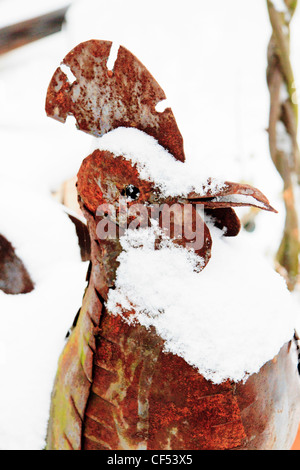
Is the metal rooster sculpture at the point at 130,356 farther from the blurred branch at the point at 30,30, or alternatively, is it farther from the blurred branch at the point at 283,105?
the blurred branch at the point at 30,30

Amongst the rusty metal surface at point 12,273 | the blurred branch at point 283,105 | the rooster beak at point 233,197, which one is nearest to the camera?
the rooster beak at point 233,197

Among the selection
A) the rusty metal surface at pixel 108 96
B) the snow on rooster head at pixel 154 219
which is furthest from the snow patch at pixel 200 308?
the rusty metal surface at pixel 108 96

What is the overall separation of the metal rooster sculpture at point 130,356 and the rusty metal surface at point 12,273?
35 cm

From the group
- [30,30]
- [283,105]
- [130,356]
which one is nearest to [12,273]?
[130,356]

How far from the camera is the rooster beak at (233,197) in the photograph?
49cm

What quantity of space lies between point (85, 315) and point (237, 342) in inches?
8.1

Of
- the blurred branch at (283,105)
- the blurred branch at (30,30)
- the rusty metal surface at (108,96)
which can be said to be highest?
the blurred branch at (30,30)

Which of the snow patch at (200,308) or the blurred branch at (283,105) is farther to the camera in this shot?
the blurred branch at (283,105)

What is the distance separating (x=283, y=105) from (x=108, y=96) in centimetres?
120

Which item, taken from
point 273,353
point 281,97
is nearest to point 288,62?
point 281,97

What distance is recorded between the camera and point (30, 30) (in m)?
2.39

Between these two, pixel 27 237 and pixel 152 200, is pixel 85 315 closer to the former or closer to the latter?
pixel 152 200

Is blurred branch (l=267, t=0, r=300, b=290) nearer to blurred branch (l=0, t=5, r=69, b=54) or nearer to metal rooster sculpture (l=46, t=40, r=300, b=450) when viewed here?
metal rooster sculpture (l=46, t=40, r=300, b=450)

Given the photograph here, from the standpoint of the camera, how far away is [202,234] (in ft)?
1.71
